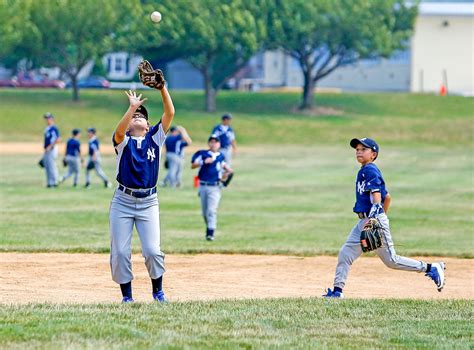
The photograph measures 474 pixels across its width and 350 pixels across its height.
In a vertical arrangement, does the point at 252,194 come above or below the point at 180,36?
below

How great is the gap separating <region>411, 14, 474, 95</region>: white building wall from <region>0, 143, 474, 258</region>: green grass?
39.9 meters

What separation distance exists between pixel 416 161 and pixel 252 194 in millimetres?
17258

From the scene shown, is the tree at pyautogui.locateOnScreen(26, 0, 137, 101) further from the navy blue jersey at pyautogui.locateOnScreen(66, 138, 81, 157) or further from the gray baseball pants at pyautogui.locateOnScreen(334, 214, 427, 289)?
the gray baseball pants at pyautogui.locateOnScreen(334, 214, 427, 289)

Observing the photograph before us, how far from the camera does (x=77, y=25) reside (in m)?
65.4

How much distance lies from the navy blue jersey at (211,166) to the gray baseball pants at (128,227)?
759 centimetres

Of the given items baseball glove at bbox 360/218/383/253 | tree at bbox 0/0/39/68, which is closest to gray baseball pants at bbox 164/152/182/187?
baseball glove at bbox 360/218/383/253

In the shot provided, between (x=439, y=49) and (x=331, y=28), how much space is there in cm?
1557

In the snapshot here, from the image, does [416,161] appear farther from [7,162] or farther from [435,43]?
[435,43]

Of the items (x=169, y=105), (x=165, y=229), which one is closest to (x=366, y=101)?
(x=165, y=229)

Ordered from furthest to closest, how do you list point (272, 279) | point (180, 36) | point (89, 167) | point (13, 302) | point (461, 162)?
point (180, 36) → point (461, 162) → point (89, 167) → point (272, 279) → point (13, 302)

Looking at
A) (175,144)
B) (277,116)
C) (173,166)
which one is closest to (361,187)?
(173,166)

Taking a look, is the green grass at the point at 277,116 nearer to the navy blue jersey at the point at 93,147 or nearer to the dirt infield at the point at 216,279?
the navy blue jersey at the point at 93,147

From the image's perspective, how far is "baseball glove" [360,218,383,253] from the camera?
451 inches

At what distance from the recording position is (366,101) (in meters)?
71.4
